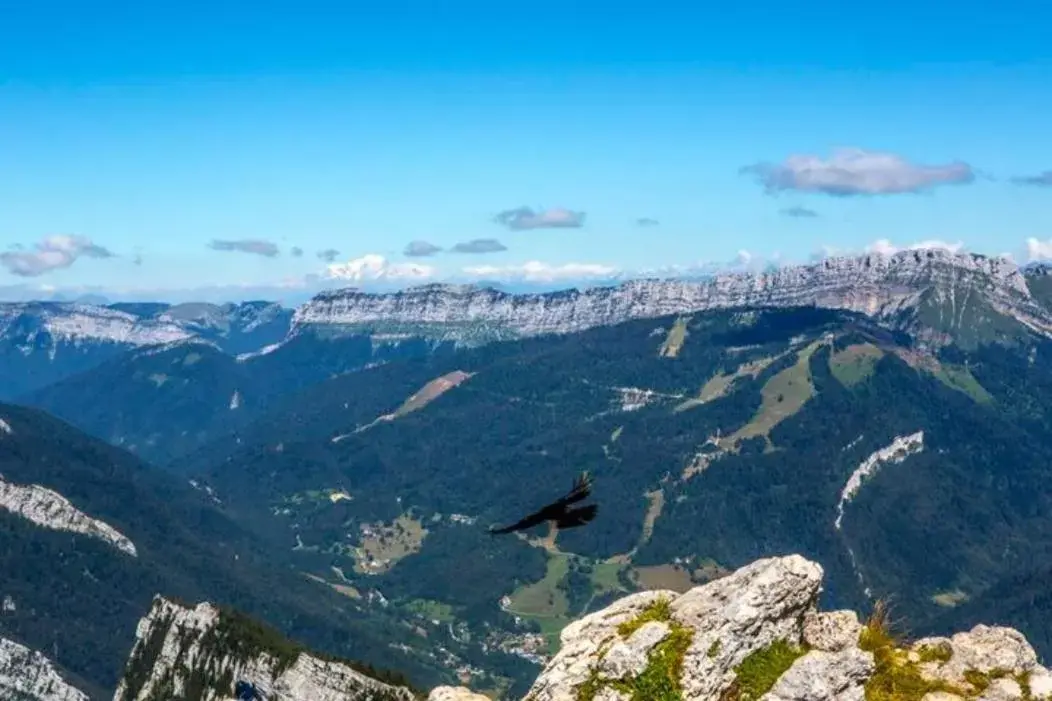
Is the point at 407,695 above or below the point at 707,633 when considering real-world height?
below

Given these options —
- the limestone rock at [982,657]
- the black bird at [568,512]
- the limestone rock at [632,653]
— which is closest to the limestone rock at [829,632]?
the limestone rock at [982,657]

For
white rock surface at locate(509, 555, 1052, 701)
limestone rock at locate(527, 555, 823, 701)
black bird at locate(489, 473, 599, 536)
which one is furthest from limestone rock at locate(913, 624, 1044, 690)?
black bird at locate(489, 473, 599, 536)

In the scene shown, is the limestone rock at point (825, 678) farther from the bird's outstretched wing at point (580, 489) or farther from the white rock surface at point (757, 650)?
the bird's outstretched wing at point (580, 489)

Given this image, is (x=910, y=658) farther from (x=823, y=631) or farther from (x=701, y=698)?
(x=701, y=698)

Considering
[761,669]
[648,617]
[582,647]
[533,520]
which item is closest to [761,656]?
[761,669]

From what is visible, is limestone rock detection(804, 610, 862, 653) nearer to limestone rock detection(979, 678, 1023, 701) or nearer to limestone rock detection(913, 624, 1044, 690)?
limestone rock detection(913, 624, 1044, 690)

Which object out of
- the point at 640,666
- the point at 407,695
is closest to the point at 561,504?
the point at 640,666
